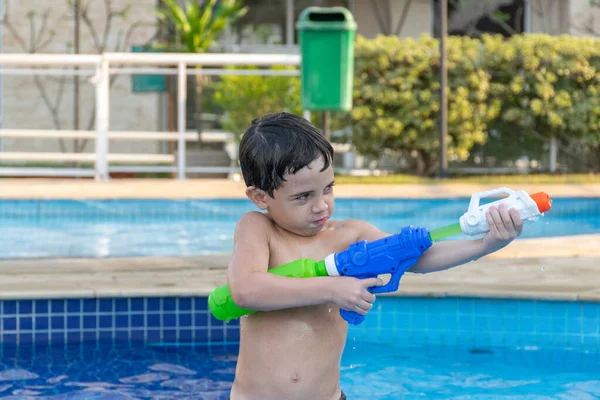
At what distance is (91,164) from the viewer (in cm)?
1410

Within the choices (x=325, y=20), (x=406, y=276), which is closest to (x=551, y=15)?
(x=325, y=20)

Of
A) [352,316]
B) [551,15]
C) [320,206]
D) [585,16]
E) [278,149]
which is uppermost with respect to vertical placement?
[551,15]

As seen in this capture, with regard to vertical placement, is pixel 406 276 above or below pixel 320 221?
below

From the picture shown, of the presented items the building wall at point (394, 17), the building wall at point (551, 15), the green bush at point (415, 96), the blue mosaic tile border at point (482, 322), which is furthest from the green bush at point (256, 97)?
the blue mosaic tile border at point (482, 322)

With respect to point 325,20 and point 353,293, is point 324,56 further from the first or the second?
point 353,293

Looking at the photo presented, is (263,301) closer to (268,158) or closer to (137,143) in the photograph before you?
(268,158)

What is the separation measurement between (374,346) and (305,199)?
235 centimetres

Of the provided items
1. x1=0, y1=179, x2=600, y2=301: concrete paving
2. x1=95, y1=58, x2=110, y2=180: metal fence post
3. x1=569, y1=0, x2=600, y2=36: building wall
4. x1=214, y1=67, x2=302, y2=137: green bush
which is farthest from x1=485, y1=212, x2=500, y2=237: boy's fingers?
x1=569, y1=0, x2=600, y2=36: building wall

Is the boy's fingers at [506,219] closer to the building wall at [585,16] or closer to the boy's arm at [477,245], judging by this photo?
the boy's arm at [477,245]

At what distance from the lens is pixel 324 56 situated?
9664mm

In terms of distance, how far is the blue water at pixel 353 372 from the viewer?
12.5 ft

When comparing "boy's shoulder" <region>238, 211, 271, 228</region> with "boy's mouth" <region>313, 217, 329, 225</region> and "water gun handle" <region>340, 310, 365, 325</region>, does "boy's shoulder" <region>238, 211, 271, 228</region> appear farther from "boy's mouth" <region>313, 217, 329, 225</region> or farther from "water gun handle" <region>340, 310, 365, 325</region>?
"water gun handle" <region>340, 310, 365, 325</region>

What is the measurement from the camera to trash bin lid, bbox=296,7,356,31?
9.56 m

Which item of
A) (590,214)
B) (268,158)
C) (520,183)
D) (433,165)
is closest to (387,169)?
(433,165)
